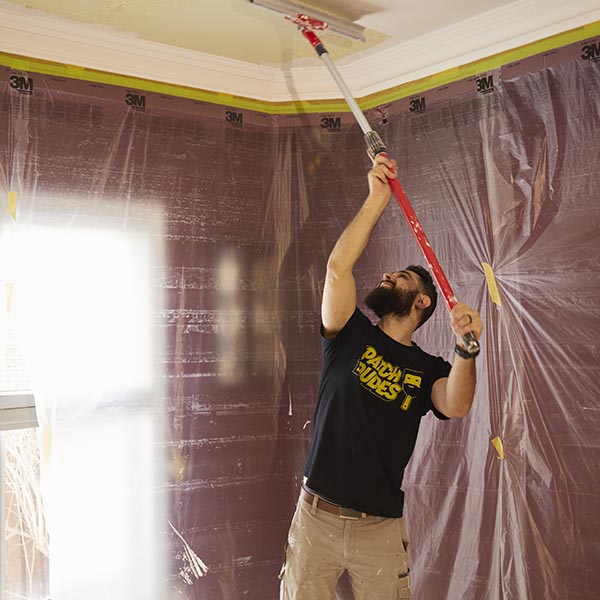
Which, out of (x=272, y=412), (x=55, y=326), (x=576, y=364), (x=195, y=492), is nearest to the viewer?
(x=576, y=364)

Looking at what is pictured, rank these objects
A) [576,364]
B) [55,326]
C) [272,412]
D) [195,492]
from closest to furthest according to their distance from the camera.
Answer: [576,364] < [55,326] < [195,492] < [272,412]

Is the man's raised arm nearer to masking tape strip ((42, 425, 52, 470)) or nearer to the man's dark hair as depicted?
the man's dark hair

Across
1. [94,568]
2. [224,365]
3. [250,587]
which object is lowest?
[250,587]

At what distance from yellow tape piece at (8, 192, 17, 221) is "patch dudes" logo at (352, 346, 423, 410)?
1.25 metres

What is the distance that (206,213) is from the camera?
102 inches

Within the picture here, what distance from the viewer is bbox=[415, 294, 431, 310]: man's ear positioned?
207 centimetres

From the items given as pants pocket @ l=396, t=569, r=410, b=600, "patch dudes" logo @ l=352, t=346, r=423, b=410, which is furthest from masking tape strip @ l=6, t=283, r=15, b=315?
pants pocket @ l=396, t=569, r=410, b=600

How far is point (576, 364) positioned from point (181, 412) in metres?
1.38

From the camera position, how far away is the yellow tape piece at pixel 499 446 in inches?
87.9

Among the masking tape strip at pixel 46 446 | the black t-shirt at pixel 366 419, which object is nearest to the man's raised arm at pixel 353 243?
the black t-shirt at pixel 366 419

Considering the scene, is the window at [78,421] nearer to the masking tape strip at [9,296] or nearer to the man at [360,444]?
the masking tape strip at [9,296]

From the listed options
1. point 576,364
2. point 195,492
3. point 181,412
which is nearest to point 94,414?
point 181,412

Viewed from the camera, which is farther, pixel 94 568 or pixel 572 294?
pixel 94 568

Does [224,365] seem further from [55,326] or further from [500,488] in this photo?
[500,488]
